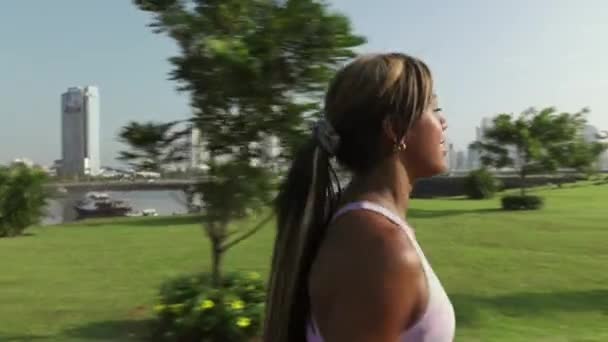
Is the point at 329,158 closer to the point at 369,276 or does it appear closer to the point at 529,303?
the point at 369,276

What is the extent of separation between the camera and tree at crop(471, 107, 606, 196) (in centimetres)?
2514

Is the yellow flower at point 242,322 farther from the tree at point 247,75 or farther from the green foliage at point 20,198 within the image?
the green foliage at point 20,198

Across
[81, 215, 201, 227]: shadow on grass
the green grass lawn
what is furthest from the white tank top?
[81, 215, 201, 227]: shadow on grass

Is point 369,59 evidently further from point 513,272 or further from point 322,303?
point 513,272

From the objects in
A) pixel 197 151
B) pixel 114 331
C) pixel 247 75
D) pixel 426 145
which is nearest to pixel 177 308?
pixel 114 331

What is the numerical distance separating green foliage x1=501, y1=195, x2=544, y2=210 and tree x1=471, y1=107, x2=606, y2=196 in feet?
7.59

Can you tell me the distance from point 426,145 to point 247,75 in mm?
4662

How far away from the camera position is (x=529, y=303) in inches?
334

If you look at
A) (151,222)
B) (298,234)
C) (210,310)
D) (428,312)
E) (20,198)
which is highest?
(298,234)

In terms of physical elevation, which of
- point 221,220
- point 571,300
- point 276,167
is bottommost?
point 571,300

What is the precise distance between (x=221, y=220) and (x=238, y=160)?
0.63 metres

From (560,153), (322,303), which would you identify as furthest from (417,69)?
(560,153)

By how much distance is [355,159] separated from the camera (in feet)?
4.56

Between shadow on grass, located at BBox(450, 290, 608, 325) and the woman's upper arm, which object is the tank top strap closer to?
the woman's upper arm
